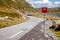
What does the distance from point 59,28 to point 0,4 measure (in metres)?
86.4

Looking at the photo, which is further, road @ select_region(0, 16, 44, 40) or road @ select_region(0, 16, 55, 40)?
road @ select_region(0, 16, 44, 40)

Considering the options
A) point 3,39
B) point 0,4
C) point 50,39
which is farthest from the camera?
point 0,4

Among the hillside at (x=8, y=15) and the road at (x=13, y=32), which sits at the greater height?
the road at (x=13, y=32)

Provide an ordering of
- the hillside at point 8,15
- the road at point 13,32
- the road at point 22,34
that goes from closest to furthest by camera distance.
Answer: the road at point 22,34, the road at point 13,32, the hillside at point 8,15

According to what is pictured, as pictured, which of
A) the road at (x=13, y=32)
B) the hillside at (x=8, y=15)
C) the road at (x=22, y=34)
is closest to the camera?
the road at (x=22, y=34)

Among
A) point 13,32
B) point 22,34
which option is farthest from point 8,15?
point 22,34

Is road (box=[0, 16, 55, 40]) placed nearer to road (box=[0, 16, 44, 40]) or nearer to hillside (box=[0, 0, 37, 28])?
road (box=[0, 16, 44, 40])

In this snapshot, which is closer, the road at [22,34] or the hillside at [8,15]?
the road at [22,34]

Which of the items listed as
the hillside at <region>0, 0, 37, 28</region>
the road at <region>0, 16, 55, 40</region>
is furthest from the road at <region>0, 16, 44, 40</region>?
the hillside at <region>0, 0, 37, 28</region>

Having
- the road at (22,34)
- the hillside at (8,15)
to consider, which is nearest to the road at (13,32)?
the road at (22,34)

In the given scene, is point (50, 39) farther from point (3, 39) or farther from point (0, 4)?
point (0, 4)

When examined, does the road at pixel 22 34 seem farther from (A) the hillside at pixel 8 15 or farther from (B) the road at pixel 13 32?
(A) the hillside at pixel 8 15

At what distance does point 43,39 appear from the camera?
693 inches

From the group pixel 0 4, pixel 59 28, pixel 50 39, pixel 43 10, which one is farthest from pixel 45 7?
pixel 0 4
